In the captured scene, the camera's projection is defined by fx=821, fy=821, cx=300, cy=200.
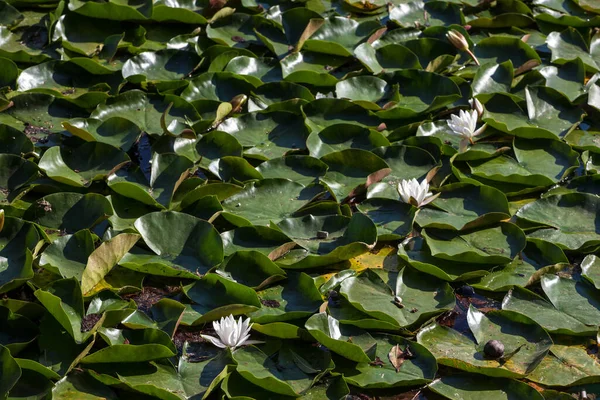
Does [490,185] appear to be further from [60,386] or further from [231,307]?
[60,386]

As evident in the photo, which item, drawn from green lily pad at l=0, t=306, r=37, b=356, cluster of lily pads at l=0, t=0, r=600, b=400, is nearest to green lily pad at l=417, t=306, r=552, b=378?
cluster of lily pads at l=0, t=0, r=600, b=400

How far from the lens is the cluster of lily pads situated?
2.95m

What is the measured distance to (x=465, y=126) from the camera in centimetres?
403

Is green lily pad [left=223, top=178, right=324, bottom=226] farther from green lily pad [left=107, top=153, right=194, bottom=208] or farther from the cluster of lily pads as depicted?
green lily pad [left=107, top=153, right=194, bottom=208]

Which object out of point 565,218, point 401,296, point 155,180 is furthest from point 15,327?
point 565,218

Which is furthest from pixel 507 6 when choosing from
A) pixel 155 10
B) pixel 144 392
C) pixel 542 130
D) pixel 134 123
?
pixel 144 392

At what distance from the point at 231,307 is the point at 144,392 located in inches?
18.2

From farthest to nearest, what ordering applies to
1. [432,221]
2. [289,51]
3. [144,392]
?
[289,51] < [432,221] < [144,392]

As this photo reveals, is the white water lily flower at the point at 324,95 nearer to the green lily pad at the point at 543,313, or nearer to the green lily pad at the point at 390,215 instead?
the green lily pad at the point at 390,215

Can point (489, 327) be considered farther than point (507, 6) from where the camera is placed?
No

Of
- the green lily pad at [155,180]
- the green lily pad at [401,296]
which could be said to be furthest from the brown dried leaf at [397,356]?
the green lily pad at [155,180]

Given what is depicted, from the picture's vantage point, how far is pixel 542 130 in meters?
4.19

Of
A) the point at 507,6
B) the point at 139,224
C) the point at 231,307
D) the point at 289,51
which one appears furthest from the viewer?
the point at 507,6

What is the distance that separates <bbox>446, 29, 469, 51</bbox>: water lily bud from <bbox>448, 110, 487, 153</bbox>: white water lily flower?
2.51 ft
